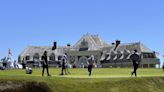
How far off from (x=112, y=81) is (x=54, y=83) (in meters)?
4.56

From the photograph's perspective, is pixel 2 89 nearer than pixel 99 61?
Yes

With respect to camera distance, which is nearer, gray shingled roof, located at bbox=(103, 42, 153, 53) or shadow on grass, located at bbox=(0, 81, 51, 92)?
shadow on grass, located at bbox=(0, 81, 51, 92)

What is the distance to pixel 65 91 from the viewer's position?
117 feet

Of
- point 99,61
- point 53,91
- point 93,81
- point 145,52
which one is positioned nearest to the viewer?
point 53,91

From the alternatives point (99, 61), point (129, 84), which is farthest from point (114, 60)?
point (129, 84)

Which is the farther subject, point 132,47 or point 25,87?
point 132,47

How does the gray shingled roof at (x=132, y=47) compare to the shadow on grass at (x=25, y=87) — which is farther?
the gray shingled roof at (x=132, y=47)

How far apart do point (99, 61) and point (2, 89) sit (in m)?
160

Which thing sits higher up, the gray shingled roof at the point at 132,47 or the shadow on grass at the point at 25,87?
the gray shingled roof at the point at 132,47

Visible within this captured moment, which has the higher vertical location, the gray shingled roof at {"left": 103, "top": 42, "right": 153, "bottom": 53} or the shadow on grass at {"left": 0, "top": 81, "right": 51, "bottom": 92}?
the gray shingled roof at {"left": 103, "top": 42, "right": 153, "bottom": 53}

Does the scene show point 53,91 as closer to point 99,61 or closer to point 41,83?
point 41,83

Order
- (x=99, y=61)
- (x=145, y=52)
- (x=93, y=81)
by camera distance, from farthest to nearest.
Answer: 1. (x=99, y=61)
2. (x=145, y=52)
3. (x=93, y=81)

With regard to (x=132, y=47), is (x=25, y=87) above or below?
below

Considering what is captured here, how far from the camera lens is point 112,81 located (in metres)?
38.3
